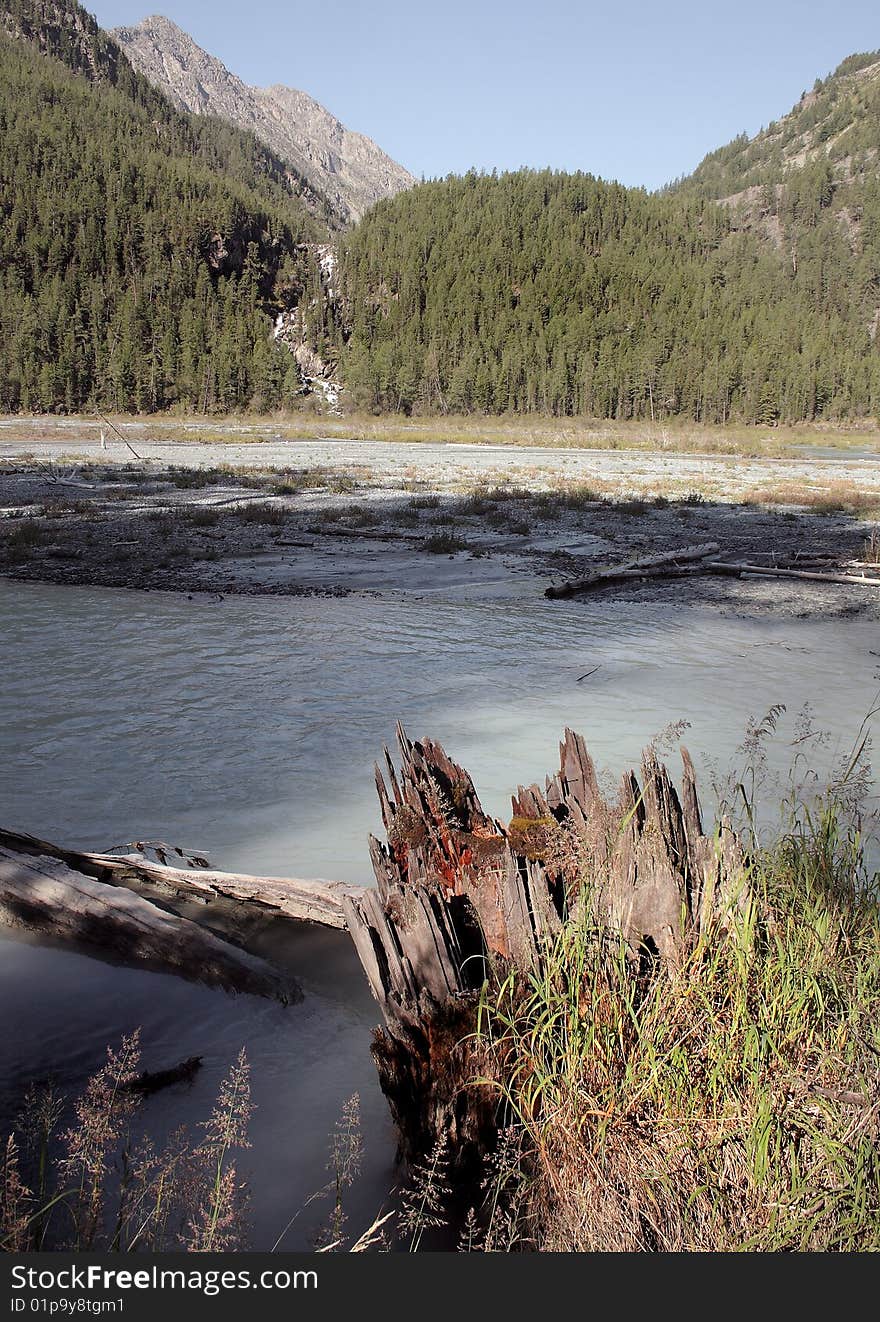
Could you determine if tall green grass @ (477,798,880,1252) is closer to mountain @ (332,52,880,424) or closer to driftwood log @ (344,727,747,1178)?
driftwood log @ (344,727,747,1178)

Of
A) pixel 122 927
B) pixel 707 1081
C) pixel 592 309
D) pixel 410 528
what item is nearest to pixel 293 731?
pixel 122 927

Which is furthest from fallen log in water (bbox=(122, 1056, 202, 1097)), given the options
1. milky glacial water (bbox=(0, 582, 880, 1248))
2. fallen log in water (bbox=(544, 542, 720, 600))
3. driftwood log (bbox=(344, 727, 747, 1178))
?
fallen log in water (bbox=(544, 542, 720, 600))

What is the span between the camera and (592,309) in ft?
441

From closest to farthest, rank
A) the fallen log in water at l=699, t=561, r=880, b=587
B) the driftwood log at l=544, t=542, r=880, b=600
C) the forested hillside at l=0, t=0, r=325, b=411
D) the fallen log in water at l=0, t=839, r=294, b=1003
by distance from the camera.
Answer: the fallen log in water at l=0, t=839, r=294, b=1003 → the driftwood log at l=544, t=542, r=880, b=600 → the fallen log in water at l=699, t=561, r=880, b=587 → the forested hillside at l=0, t=0, r=325, b=411

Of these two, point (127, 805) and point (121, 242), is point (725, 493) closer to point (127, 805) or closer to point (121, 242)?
point (127, 805)

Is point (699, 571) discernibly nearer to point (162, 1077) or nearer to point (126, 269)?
point (162, 1077)

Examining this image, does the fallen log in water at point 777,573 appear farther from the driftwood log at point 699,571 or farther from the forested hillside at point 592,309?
the forested hillside at point 592,309

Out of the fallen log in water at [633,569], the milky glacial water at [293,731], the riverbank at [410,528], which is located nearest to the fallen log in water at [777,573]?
the riverbank at [410,528]

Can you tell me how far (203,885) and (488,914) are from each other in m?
1.67

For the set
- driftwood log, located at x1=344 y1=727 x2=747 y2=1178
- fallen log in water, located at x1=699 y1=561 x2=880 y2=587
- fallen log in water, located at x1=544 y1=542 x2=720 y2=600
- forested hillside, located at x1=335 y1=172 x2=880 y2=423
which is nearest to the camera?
driftwood log, located at x1=344 y1=727 x2=747 y2=1178

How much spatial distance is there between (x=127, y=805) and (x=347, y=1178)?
358 centimetres

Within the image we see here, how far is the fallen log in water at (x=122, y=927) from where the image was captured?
3850 millimetres

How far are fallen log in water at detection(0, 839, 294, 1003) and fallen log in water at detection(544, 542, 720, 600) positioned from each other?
366 inches

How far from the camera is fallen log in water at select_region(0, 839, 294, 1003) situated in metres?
3.85
